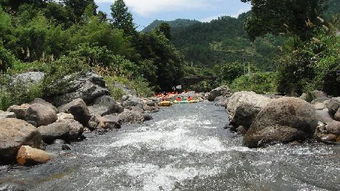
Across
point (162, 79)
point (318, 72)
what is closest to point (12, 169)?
point (318, 72)

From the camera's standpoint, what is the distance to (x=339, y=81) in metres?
16.4

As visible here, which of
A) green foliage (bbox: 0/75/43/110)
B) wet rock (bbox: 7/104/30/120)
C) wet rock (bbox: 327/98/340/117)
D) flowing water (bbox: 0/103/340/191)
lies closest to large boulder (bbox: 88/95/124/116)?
green foliage (bbox: 0/75/43/110)

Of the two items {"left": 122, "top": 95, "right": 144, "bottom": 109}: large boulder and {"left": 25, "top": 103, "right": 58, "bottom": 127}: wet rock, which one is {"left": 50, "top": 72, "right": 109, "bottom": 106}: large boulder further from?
{"left": 25, "top": 103, "right": 58, "bottom": 127}: wet rock

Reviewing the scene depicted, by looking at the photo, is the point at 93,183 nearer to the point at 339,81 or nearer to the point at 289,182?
the point at 289,182

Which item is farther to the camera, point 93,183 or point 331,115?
point 331,115

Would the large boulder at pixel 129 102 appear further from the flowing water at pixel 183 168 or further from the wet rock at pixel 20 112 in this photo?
the flowing water at pixel 183 168

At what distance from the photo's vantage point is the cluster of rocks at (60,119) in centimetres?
1022

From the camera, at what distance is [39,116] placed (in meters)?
13.9

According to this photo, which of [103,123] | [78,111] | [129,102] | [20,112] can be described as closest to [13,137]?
[20,112]

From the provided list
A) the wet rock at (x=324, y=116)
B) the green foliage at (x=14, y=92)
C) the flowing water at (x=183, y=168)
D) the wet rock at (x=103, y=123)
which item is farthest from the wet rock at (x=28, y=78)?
the wet rock at (x=324, y=116)

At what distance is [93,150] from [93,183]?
12.2ft

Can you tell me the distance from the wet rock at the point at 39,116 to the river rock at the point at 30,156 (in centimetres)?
357

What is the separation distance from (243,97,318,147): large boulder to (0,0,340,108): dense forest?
19.7 feet

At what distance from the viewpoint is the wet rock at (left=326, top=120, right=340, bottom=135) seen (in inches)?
443
